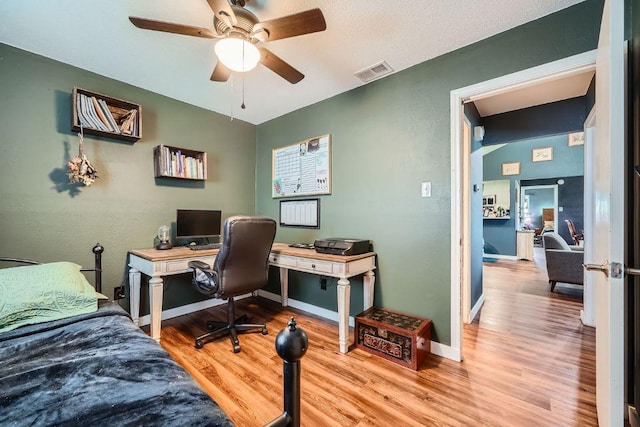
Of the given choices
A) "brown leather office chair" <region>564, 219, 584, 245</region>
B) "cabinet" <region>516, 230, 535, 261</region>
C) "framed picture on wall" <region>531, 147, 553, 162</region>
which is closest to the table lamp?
"cabinet" <region>516, 230, 535, 261</region>

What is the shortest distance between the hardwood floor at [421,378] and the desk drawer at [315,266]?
0.65 m

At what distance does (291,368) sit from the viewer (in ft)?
2.33

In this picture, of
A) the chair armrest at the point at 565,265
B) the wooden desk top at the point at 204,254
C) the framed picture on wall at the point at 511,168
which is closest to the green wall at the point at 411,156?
the wooden desk top at the point at 204,254

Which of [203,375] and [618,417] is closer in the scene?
[618,417]

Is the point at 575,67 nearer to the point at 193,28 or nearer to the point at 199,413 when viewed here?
the point at 193,28

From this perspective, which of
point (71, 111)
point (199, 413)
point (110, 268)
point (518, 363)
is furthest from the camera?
point (110, 268)

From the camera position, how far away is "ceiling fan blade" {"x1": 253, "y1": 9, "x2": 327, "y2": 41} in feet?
4.46

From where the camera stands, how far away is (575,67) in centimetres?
164

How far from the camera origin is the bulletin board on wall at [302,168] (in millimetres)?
2946

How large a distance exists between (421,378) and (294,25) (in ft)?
7.83

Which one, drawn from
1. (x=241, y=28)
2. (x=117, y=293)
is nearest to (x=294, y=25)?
(x=241, y=28)

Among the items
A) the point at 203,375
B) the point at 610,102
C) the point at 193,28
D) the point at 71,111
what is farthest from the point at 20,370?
the point at 610,102

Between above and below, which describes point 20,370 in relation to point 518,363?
above

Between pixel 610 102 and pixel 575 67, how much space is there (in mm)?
858
